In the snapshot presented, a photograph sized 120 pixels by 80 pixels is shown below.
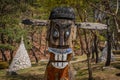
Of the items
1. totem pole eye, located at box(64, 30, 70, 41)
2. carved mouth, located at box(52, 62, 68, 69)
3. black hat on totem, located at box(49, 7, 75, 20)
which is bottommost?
carved mouth, located at box(52, 62, 68, 69)

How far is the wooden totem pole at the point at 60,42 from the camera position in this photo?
7387 mm

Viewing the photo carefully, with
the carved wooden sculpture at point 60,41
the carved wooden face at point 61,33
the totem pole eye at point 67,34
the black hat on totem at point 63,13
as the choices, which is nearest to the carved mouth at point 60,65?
the carved wooden sculpture at point 60,41

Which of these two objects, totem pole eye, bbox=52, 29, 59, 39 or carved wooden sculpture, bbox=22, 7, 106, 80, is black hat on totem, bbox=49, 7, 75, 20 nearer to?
carved wooden sculpture, bbox=22, 7, 106, 80

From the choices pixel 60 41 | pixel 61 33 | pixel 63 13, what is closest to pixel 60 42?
pixel 60 41

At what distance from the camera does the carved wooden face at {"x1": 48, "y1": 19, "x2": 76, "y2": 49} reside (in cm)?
752

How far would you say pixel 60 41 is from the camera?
24.7ft

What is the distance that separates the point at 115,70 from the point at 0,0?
13.8 m

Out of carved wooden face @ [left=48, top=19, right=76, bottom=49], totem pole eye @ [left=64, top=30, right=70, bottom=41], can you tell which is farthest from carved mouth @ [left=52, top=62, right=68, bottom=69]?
totem pole eye @ [left=64, top=30, right=70, bottom=41]

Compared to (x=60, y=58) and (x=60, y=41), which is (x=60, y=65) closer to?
(x=60, y=58)

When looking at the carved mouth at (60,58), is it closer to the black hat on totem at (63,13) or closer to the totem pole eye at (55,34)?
the totem pole eye at (55,34)

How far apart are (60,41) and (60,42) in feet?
0.11

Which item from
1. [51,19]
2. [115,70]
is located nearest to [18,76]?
[115,70]

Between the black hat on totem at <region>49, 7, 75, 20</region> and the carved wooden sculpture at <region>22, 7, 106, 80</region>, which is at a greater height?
the black hat on totem at <region>49, 7, 75, 20</region>

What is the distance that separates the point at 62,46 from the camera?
24.5ft
